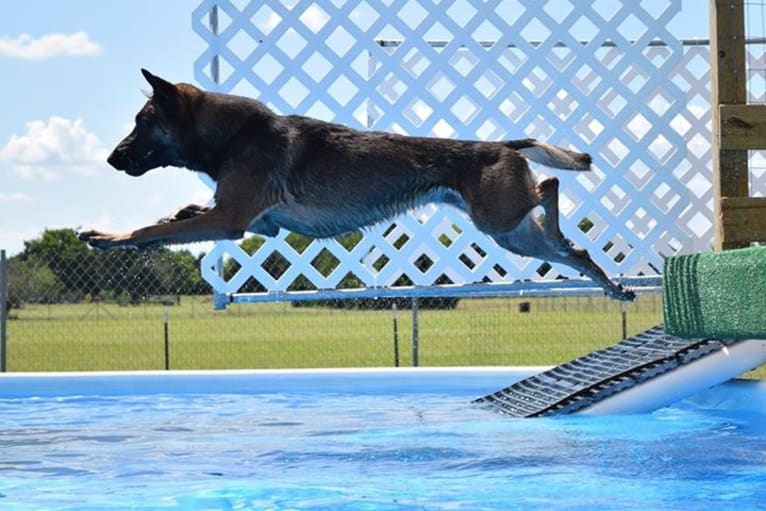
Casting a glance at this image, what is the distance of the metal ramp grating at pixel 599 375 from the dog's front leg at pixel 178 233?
1.60 m

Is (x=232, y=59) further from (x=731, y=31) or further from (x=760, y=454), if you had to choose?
(x=760, y=454)

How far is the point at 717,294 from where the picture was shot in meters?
5.14

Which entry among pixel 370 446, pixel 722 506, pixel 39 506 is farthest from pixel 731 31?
pixel 39 506

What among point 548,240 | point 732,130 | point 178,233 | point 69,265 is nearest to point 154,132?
point 178,233

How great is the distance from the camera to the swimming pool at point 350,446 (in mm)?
3734

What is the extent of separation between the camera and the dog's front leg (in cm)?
491

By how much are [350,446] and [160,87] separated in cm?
167

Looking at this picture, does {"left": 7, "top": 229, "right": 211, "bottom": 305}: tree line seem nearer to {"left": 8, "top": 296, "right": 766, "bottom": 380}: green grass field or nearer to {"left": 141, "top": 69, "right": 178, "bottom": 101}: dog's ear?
{"left": 8, "top": 296, "right": 766, "bottom": 380}: green grass field

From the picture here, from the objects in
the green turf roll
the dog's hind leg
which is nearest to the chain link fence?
the dog's hind leg

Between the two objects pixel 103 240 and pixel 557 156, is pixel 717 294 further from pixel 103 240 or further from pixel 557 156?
pixel 103 240

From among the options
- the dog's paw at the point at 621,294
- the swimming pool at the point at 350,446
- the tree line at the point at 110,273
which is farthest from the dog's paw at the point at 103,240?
the tree line at the point at 110,273

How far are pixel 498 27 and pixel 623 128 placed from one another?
1.11m

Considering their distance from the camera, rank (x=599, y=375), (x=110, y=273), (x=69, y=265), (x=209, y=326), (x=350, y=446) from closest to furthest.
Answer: (x=350, y=446), (x=599, y=375), (x=69, y=265), (x=110, y=273), (x=209, y=326)

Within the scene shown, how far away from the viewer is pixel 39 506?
3.60m
